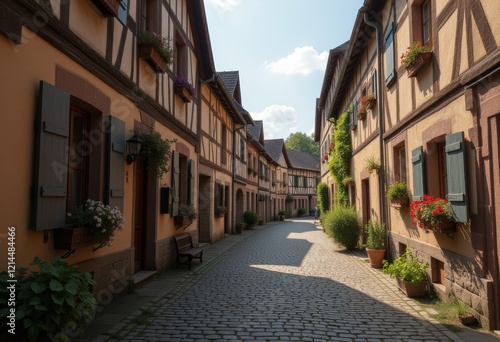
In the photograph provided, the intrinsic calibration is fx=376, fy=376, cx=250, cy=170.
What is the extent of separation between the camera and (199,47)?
1102cm

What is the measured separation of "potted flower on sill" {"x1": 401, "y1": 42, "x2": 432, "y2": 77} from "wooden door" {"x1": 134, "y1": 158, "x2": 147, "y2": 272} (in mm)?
5251

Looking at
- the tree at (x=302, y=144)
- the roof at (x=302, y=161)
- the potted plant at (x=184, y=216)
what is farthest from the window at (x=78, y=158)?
the tree at (x=302, y=144)

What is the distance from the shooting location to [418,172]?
21.2 ft

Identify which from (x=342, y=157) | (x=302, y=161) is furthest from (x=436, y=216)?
(x=302, y=161)

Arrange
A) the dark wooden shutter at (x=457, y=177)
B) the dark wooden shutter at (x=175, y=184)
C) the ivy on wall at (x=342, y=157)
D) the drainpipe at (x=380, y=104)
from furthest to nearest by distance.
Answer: the ivy on wall at (x=342, y=157), the drainpipe at (x=380, y=104), the dark wooden shutter at (x=175, y=184), the dark wooden shutter at (x=457, y=177)

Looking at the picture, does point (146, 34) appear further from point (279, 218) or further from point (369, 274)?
point (279, 218)

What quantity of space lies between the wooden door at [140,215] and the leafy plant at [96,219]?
2733mm

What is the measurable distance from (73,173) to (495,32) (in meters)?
5.43

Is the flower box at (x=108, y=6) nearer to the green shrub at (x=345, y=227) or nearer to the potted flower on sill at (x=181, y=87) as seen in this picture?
the potted flower on sill at (x=181, y=87)

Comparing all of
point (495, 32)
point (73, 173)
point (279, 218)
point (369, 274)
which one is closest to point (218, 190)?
point (369, 274)

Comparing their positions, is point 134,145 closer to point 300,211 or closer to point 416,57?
point 416,57

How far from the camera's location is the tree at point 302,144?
7356 centimetres

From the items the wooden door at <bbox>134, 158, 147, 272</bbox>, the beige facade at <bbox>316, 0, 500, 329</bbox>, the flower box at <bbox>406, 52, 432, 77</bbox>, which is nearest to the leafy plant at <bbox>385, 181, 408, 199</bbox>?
the beige facade at <bbox>316, 0, 500, 329</bbox>

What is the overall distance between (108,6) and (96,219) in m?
2.91
